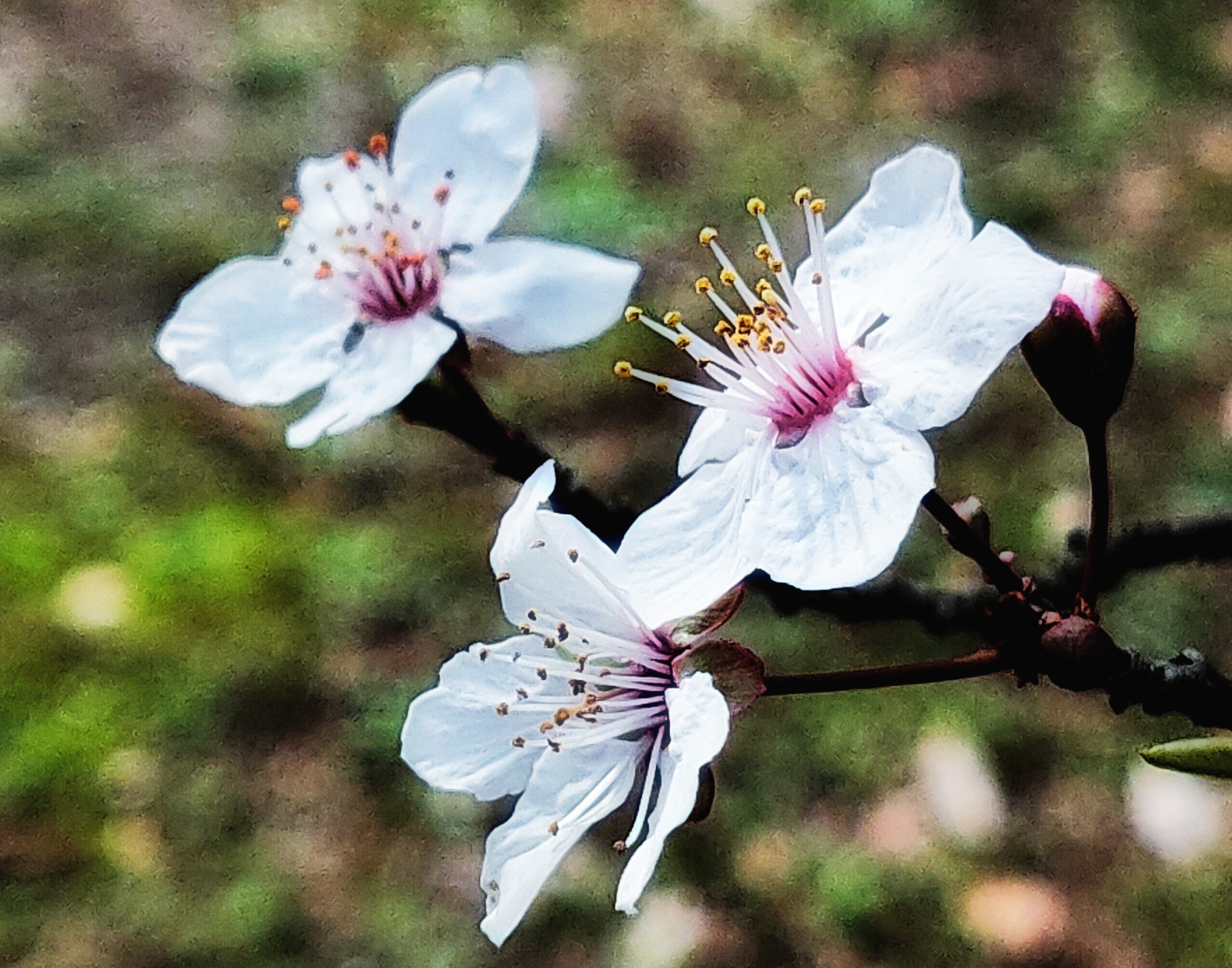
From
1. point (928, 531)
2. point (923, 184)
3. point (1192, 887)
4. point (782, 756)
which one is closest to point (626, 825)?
point (782, 756)

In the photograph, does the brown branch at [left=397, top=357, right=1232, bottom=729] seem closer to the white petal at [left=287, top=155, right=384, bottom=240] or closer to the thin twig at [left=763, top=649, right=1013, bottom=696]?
the thin twig at [left=763, top=649, right=1013, bottom=696]

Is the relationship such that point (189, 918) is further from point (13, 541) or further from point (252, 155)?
point (252, 155)

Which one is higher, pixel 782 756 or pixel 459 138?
pixel 459 138

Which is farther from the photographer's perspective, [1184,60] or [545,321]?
[1184,60]

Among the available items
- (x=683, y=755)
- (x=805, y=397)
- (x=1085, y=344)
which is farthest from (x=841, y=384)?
(x=683, y=755)

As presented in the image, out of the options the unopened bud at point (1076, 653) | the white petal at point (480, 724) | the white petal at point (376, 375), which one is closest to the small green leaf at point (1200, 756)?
the unopened bud at point (1076, 653)

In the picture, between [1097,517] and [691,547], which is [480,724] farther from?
[1097,517]

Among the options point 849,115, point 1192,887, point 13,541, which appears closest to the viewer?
point 1192,887
